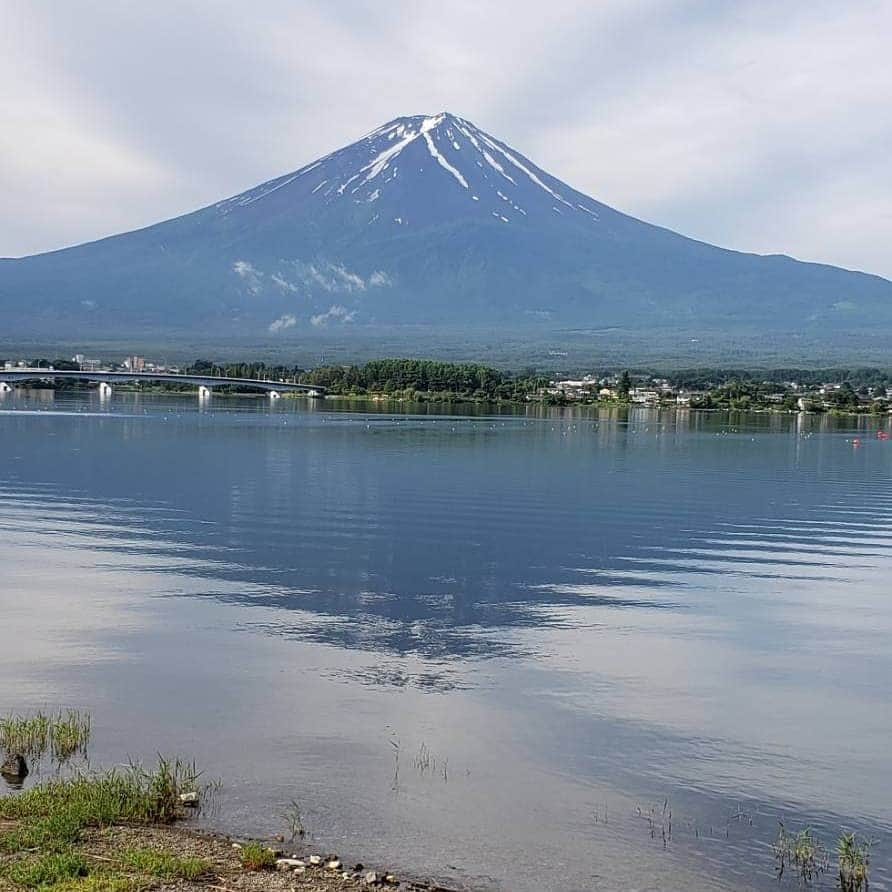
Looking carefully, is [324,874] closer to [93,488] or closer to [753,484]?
[93,488]

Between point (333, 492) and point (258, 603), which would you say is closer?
point (258, 603)

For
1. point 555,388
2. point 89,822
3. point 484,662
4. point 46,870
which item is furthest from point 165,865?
point 555,388

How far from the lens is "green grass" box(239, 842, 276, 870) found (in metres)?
8.48

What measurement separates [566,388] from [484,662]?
116 metres

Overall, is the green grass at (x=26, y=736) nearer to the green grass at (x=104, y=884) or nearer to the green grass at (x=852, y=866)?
the green grass at (x=104, y=884)

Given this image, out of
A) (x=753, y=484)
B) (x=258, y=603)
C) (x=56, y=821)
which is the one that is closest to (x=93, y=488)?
(x=258, y=603)

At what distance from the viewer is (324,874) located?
27.7 ft

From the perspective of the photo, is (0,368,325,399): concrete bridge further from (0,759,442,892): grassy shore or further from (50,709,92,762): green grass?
(0,759,442,892): grassy shore

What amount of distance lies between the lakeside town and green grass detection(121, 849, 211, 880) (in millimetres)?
103121

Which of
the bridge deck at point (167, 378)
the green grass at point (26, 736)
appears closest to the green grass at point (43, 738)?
the green grass at point (26, 736)

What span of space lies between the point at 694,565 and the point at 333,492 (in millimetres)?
13313

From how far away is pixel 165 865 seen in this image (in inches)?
325

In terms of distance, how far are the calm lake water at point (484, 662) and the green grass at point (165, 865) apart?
1150 mm

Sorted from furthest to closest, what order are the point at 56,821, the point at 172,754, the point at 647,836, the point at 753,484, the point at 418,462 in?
the point at 418,462 → the point at 753,484 → the point at 172,754 → the point at 647,836 → the point at 56,821
